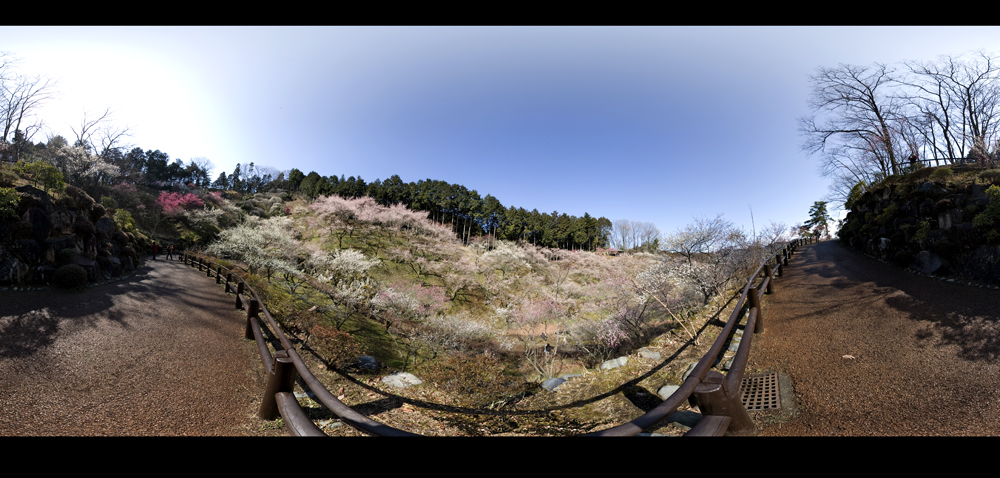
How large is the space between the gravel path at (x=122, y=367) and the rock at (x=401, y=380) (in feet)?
6.12

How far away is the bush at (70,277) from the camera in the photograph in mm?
7547

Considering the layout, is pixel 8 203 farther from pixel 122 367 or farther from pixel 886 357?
pixel 886 357

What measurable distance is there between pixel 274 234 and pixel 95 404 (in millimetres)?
18466

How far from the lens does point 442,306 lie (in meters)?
17.6

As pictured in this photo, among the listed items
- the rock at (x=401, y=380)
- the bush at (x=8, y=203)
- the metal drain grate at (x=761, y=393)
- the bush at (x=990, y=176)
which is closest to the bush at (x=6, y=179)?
the bush at (x=8, y=203)

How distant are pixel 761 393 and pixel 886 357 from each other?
1.77m

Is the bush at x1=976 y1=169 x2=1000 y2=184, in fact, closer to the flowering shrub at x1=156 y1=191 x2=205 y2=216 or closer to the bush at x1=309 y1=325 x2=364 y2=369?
the bush at x1=309 y1=325 x2=364 y2=369

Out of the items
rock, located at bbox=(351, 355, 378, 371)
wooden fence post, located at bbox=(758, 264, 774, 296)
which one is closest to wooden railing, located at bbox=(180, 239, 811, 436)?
rock, located at bbox=(351, 355, 378, 371)

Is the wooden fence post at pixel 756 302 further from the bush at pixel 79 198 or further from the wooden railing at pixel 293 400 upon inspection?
the bush at pixel 79 198

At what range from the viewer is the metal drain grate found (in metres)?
2.87

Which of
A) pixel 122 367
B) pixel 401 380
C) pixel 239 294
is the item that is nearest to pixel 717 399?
pixel 401 380

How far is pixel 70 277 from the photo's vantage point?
762 cm
